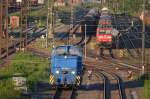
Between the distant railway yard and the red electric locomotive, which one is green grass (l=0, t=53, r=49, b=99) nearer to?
the distant railway yard

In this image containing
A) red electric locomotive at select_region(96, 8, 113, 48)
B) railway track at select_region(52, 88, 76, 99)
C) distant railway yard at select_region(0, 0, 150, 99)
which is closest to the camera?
railway track at select_region(52, 88, 76, 99)

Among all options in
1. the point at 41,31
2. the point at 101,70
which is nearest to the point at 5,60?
the point at 101,70

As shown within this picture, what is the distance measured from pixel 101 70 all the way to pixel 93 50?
13.4m

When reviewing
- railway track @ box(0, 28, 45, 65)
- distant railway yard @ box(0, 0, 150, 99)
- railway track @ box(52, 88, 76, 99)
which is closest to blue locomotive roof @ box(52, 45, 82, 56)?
distant railway yard @ box(0, 0, 150, 99)

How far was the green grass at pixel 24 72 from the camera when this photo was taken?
2194 centimetres

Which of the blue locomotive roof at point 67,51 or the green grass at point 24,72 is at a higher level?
the blue locomotive roof at point 67,51

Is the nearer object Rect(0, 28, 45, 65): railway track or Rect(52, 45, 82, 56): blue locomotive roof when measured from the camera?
Rect(52, 45, 82, 56): blue locomotive roof

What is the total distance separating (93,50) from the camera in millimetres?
49031

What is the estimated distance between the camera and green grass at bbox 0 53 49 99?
21.9m

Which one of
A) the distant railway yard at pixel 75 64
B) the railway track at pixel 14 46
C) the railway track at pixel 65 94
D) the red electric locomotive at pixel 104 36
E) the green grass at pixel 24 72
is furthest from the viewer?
the red electric locomotive at pixel 104 36

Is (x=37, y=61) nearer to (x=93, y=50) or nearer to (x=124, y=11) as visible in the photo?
(x=93, y=50)

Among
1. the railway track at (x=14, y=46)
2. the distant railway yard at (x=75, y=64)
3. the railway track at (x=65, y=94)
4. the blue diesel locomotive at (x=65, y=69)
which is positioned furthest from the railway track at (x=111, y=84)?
the railway track at (x=14, y=46)

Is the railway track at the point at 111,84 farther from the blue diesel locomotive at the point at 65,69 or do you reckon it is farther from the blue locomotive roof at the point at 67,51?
the blue locomotive roof at the point at 67,51

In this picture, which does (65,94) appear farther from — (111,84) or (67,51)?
(111,84)
